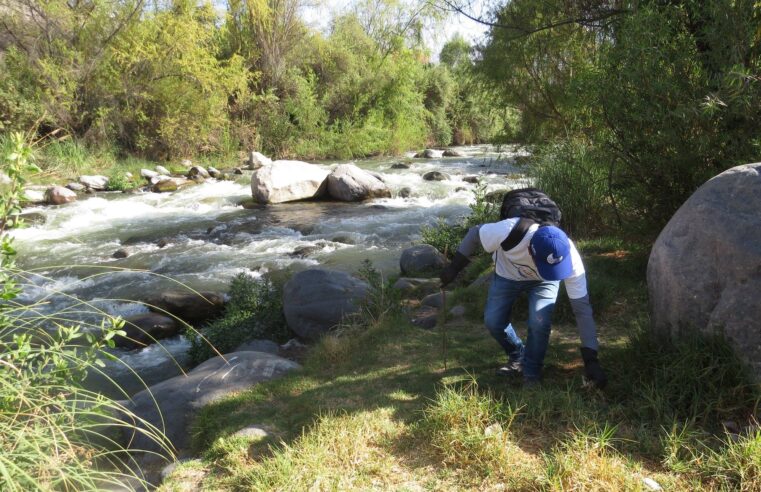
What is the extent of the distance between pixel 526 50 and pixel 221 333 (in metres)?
6.49

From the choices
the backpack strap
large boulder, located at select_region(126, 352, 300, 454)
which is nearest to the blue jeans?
the backpack strap

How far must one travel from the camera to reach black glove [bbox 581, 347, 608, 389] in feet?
11.8

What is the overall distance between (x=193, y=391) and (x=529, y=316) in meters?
2.95

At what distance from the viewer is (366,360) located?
4828 millimetres

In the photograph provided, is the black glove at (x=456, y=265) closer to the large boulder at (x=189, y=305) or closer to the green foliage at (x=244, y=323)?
the green foliage at (x=244, y=323)

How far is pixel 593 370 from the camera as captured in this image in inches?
143

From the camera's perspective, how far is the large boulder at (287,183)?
15188 mm

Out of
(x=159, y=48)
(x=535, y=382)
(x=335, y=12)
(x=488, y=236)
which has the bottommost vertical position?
(x=535, y=382)

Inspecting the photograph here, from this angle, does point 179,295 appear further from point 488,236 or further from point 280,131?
point 280,131

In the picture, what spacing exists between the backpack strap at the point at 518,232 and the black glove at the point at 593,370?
0.92 metres

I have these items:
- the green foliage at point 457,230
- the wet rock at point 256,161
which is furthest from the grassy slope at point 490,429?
the wet rock at point 256,161

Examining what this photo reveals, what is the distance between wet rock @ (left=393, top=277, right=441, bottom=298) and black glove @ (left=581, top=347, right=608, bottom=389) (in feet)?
11.4

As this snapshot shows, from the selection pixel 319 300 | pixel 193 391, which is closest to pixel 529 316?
pixel 193 391

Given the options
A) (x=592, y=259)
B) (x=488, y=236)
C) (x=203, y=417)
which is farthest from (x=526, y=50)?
(x=203, y=417)
